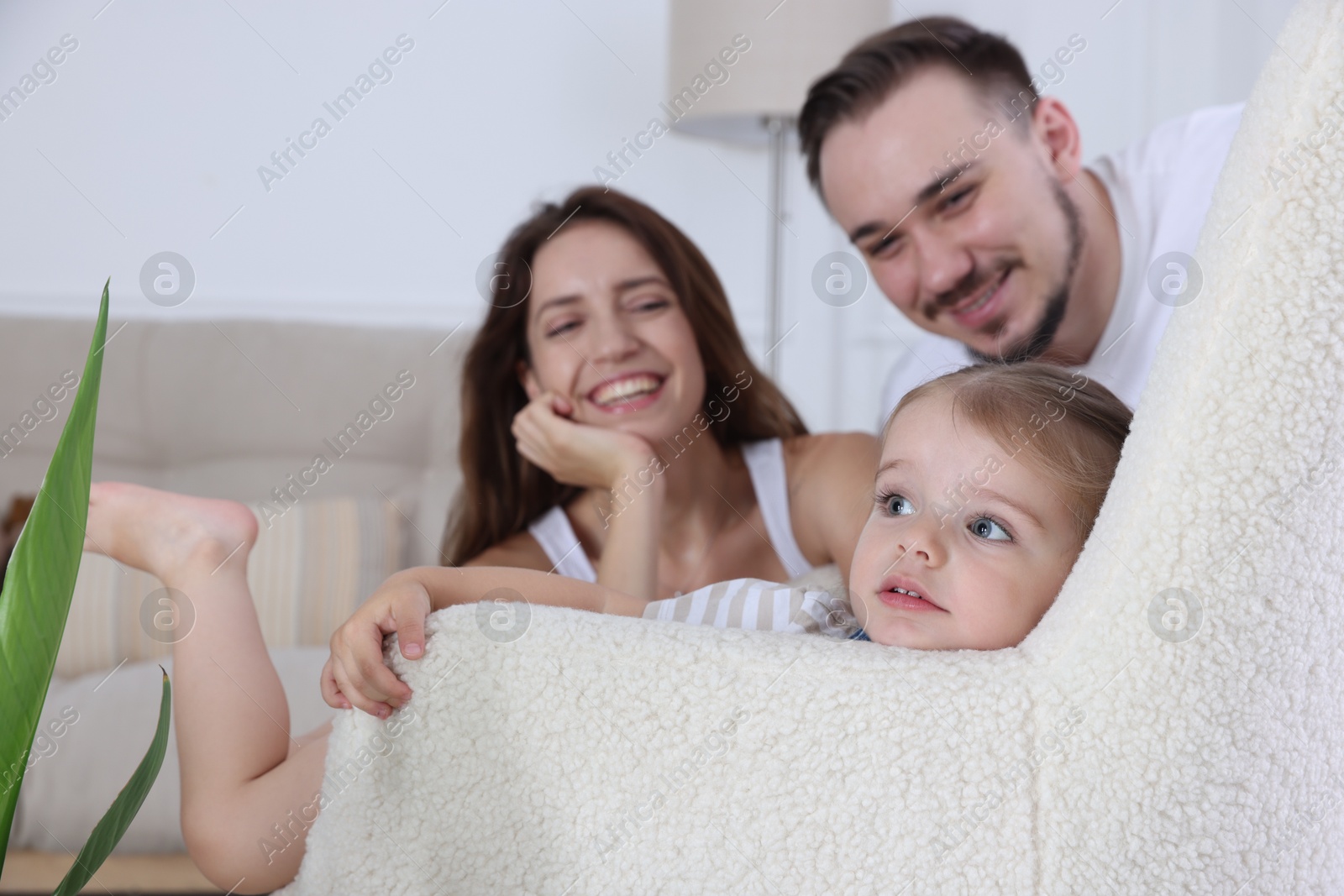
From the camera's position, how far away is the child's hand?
1.99 ft

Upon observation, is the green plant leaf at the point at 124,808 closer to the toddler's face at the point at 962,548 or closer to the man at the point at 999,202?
the toddler's face at the point at 962,548

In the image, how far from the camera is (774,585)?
2.99 ft

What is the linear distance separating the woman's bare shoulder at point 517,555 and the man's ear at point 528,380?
0.70ft

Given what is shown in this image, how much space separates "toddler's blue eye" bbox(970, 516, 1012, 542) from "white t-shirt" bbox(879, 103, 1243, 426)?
683mm

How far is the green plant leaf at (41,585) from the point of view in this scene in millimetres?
531

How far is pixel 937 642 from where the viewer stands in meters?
0.72

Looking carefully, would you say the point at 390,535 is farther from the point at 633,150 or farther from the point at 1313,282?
the point at 1313,282

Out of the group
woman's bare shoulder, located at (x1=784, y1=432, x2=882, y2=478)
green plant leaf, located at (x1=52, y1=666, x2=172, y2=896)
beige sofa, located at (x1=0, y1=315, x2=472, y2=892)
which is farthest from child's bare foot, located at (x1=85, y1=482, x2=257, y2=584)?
beige sofa, located at (x1=0, y1=315, x2=472, y2=892)

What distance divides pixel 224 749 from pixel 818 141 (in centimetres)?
127

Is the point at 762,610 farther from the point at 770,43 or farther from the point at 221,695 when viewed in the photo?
the point at 770,43

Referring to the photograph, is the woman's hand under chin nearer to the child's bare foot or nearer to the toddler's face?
the child's bare foot

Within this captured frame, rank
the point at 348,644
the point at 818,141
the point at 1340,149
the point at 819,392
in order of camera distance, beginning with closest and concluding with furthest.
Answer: the point at 1340,149 → the point at 348,644 → the point at 818,141 → the point at 819,392

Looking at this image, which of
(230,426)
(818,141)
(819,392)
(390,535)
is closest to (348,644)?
(818,141)

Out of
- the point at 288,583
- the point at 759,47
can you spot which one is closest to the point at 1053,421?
the point at 288,583
